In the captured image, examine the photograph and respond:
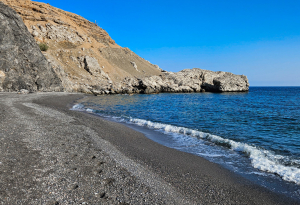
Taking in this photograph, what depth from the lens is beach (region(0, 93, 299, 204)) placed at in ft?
14.9

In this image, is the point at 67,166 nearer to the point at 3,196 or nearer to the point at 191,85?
the point at 3,196

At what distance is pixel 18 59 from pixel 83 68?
96.5ft

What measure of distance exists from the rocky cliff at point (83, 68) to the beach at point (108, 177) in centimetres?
3068

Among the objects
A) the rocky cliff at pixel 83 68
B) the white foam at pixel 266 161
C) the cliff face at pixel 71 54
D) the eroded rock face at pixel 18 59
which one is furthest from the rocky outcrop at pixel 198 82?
the white foam at pixel 266 161

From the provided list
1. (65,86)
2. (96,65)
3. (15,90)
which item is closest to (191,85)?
(96,65)

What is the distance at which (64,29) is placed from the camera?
234ft

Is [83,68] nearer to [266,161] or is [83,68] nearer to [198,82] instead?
[198,82]

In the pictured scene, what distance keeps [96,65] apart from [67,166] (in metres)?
60.9

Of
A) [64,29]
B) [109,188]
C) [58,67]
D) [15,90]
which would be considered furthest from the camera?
[64,29]

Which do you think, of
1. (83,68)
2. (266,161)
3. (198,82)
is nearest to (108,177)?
(266,161)

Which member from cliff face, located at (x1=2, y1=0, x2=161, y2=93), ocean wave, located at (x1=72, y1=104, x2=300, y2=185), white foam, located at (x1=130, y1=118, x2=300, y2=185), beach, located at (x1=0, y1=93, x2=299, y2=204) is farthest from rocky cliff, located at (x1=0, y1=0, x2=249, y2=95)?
white foam, located at (x1=130, y1=118, x2=300, y2=185)

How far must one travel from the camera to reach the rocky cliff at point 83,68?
38559 millimetres

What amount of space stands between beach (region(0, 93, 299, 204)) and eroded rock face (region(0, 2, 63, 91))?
2769 cm

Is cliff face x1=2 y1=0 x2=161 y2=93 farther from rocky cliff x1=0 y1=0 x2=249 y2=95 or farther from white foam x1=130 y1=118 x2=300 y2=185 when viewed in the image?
white foam x1=130 y1=118 x2=300 y2=185
